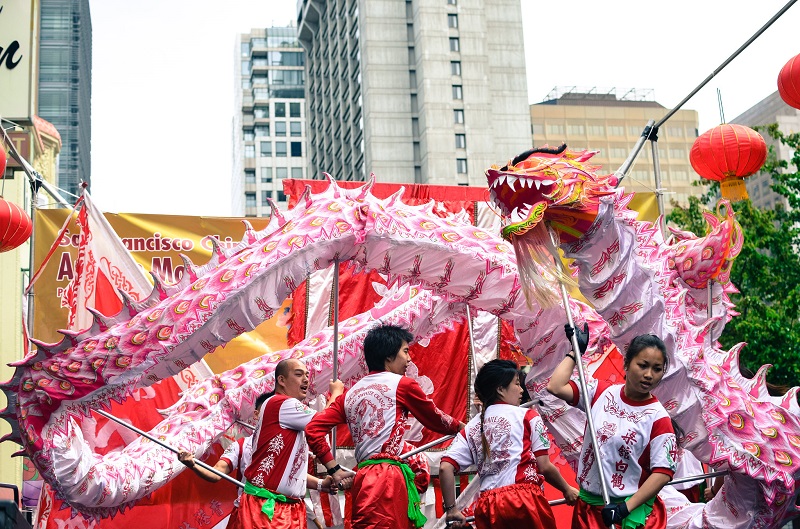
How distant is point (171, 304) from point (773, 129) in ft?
49.1

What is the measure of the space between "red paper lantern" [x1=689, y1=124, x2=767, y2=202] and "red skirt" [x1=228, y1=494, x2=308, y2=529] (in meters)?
5.48

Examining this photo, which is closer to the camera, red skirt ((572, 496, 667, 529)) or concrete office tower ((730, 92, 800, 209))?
red skirt ((572, 496, 667, 529))

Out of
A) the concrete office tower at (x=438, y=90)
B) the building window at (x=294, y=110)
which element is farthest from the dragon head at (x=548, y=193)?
the building window at (x=294, y=110)

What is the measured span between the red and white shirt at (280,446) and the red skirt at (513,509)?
943mm

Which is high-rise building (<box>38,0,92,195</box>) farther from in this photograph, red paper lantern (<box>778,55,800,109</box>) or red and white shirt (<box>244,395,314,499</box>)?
red and white shirt (<box>244,395,314,499</box>)

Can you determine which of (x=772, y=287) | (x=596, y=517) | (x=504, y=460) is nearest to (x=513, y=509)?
(x=504, y=460)

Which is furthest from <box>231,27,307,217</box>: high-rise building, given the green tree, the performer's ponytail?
the performer's ponytail

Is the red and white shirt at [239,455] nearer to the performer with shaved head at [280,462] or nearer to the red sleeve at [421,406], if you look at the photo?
the performer with shaved head at [280,462]

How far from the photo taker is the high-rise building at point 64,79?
62.1m

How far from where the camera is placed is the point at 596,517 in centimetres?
456

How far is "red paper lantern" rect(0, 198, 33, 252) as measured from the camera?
923 cm

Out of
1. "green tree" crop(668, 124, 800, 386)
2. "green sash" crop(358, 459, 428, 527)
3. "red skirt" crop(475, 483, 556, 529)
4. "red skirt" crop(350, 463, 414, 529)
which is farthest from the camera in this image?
"green tree" crop(668, 124, 800, 386)

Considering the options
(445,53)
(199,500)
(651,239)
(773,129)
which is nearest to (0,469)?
(199,500)

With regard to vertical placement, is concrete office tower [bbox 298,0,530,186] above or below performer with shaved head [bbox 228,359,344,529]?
above
